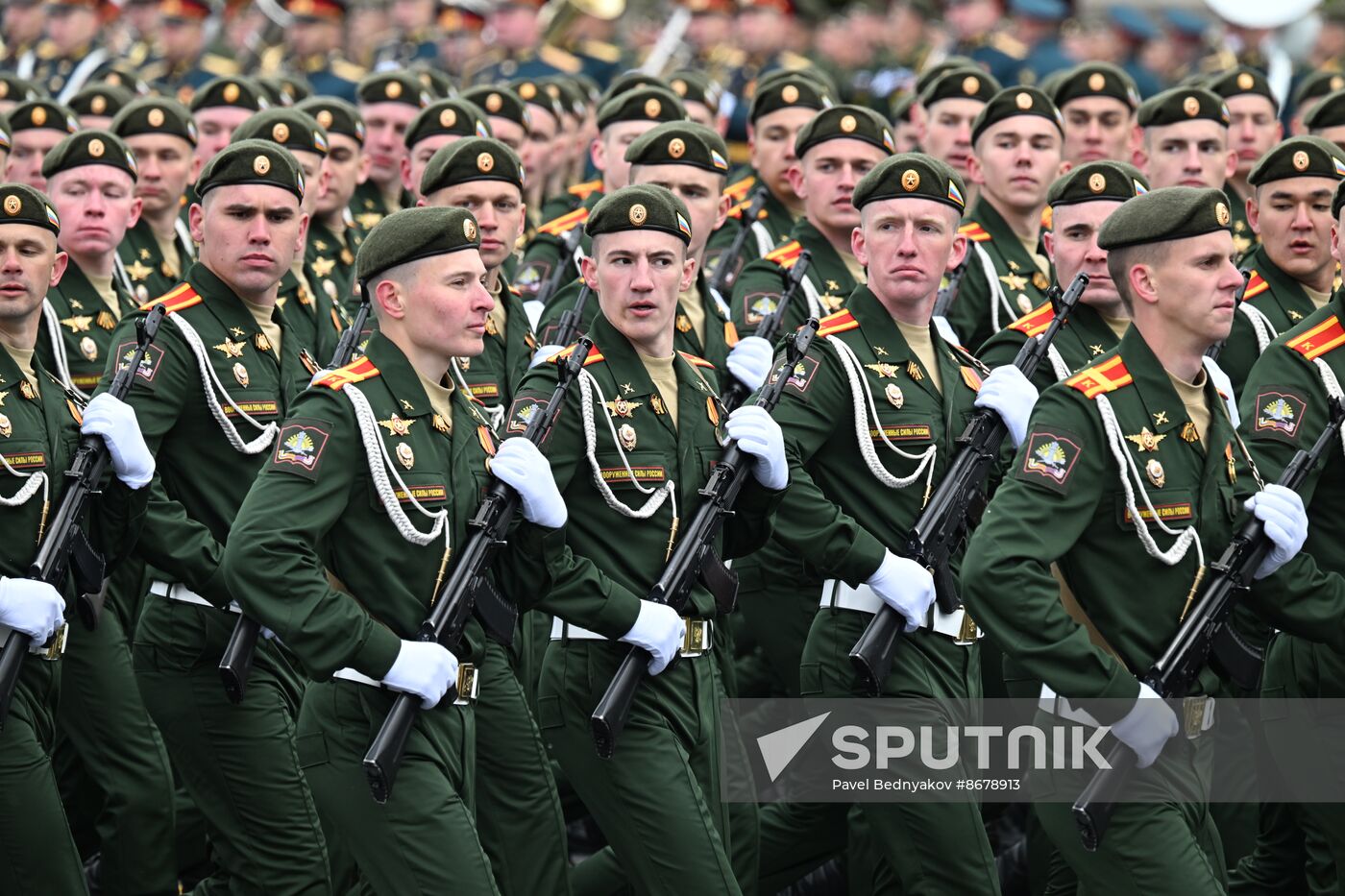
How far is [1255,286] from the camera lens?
874 cm

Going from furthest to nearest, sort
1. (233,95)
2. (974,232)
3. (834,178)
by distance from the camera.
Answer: (233,95) → (834,178) → (974,232)

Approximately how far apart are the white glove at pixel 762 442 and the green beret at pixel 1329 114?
4756 millimetres

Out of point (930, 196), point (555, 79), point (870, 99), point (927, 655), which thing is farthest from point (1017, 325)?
point (870, 99)

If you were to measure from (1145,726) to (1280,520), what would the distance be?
706mm

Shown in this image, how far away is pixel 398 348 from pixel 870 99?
11033mm

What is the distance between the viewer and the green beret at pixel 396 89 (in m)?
12.2

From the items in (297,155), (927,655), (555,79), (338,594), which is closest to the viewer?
(338,594)

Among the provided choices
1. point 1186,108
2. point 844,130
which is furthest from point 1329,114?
point 844,130

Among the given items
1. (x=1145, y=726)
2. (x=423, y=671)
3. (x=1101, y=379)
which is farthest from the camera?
(x=1101, y=379)

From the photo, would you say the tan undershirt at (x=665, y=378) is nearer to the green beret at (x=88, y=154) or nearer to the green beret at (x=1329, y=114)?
the green beret at (x=88, y=154)

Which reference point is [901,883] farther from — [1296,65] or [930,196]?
[1296,65]

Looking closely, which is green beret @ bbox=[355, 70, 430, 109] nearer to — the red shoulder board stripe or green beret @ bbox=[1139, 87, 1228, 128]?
green beret @ bbox=[1139, 87, 1228, 128]

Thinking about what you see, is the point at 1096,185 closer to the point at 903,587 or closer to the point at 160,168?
the point at 903,587

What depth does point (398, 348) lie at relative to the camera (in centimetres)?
642
